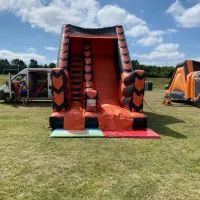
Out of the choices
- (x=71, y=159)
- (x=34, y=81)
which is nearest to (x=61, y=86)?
(x=71, y=159)

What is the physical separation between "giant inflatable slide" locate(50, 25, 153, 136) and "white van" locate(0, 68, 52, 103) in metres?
3.28

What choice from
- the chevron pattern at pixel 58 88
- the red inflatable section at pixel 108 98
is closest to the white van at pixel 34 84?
the red inflatable section at pixel 108 98

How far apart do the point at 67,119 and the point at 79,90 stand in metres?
1.85

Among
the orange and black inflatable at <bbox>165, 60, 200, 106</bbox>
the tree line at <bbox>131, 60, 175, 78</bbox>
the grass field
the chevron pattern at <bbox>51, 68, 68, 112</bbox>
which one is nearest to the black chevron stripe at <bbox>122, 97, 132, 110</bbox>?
the grass field

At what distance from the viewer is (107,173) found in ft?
10.7

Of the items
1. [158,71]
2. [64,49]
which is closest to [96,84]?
[64,49]

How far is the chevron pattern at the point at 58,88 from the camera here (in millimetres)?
5766

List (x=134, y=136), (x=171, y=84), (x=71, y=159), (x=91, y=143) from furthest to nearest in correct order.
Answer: (x=171, y=84) → (x=134, y=136) → (x=91, y=143) → (x=71, y=159)

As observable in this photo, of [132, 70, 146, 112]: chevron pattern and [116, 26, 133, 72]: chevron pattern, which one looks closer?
[132, 70, 146, 112]: chevron pattern

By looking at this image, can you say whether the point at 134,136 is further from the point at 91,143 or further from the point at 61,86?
the point at 61,86

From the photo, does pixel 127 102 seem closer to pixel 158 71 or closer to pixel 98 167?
pixel 98 167

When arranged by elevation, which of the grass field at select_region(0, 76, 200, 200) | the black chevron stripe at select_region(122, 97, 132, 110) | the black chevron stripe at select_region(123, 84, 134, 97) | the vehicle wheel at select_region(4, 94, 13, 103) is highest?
the black chevron stripe at select_region(123, 84, 134, 97)

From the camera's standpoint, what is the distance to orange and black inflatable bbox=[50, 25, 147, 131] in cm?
564

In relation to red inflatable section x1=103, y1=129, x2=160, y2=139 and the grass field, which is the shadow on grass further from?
red inflatable section x1=103, y1=129, x2=160, y2=139
